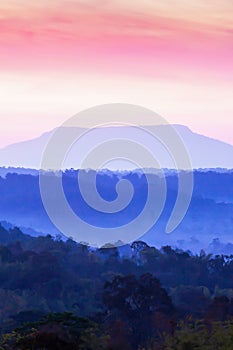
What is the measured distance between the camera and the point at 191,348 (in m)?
28.4

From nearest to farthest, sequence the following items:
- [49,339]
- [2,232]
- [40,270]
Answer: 1. [49,339]
2. [40,270]
3. [2,232]

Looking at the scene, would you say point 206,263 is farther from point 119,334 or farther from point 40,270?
point 119,334

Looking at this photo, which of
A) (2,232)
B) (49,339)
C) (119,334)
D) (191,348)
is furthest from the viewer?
(2,232)

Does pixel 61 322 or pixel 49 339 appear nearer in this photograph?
pixel 49 339

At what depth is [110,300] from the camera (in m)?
62.4

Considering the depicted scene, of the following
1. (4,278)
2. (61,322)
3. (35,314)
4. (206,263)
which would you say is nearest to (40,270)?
(4,278)

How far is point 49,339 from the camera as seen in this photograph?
103 ft

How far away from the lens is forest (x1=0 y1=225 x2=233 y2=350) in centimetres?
3186

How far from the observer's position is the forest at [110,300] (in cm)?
3186

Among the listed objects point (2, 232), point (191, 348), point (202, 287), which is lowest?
point (191, 348)

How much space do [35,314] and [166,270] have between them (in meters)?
44.5

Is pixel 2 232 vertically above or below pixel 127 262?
above

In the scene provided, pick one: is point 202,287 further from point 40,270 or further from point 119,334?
point 119,334

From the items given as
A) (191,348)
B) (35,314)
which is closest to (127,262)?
(35,314)
